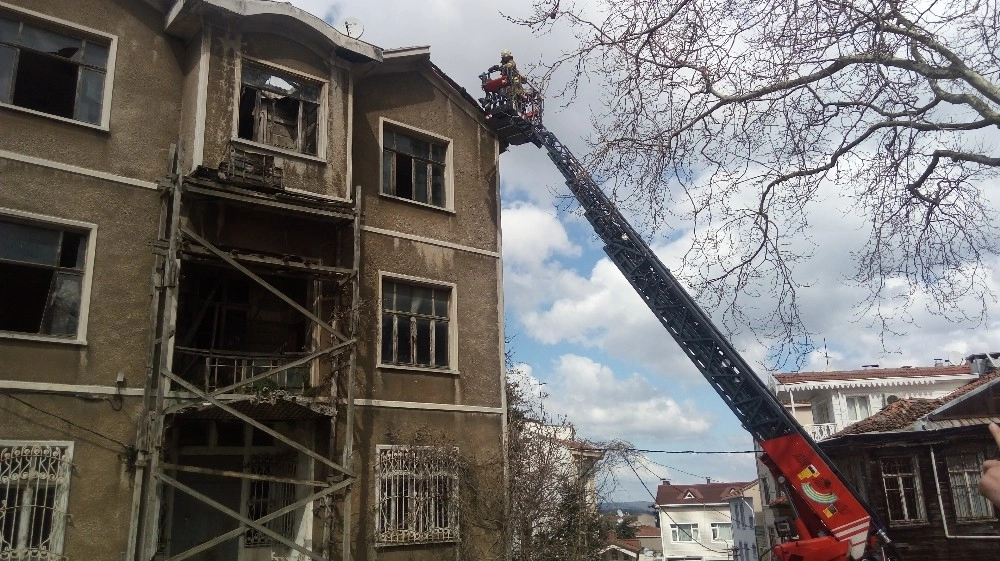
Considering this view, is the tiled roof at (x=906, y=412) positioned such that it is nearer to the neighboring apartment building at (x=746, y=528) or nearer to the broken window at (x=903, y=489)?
the broken window at (x=903, y=489)

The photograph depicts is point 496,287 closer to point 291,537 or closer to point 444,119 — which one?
point 444,119

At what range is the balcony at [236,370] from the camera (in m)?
11.8

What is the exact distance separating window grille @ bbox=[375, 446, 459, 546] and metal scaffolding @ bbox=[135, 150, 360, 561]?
2.71 feet

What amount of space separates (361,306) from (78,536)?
544 cm

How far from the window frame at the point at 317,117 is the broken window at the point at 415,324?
2.70 meters

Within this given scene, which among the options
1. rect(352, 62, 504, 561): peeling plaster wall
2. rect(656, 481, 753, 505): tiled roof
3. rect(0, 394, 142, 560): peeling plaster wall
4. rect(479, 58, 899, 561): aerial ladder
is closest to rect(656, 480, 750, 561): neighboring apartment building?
rect(656, 481, 753, 505): tiled roof

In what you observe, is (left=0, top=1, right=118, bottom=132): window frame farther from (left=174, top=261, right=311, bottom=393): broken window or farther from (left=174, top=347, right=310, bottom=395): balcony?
(left=174, top=347, right=310, bottom=395): balcony

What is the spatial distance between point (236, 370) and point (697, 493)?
60274 millimetres

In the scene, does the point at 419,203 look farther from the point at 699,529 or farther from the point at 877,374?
the point at 699,529

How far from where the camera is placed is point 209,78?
40.9 feet

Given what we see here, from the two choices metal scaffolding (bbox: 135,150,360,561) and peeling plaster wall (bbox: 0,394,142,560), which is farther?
metal scaffolding (bbox: 135,150,360,561)

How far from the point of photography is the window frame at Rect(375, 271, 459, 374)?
45.7 ft

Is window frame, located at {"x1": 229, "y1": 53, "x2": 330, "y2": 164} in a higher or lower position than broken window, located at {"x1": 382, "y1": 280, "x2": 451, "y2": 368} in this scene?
higher

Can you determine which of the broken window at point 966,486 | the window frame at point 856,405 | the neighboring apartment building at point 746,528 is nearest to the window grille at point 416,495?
the broken window at point 966,486
